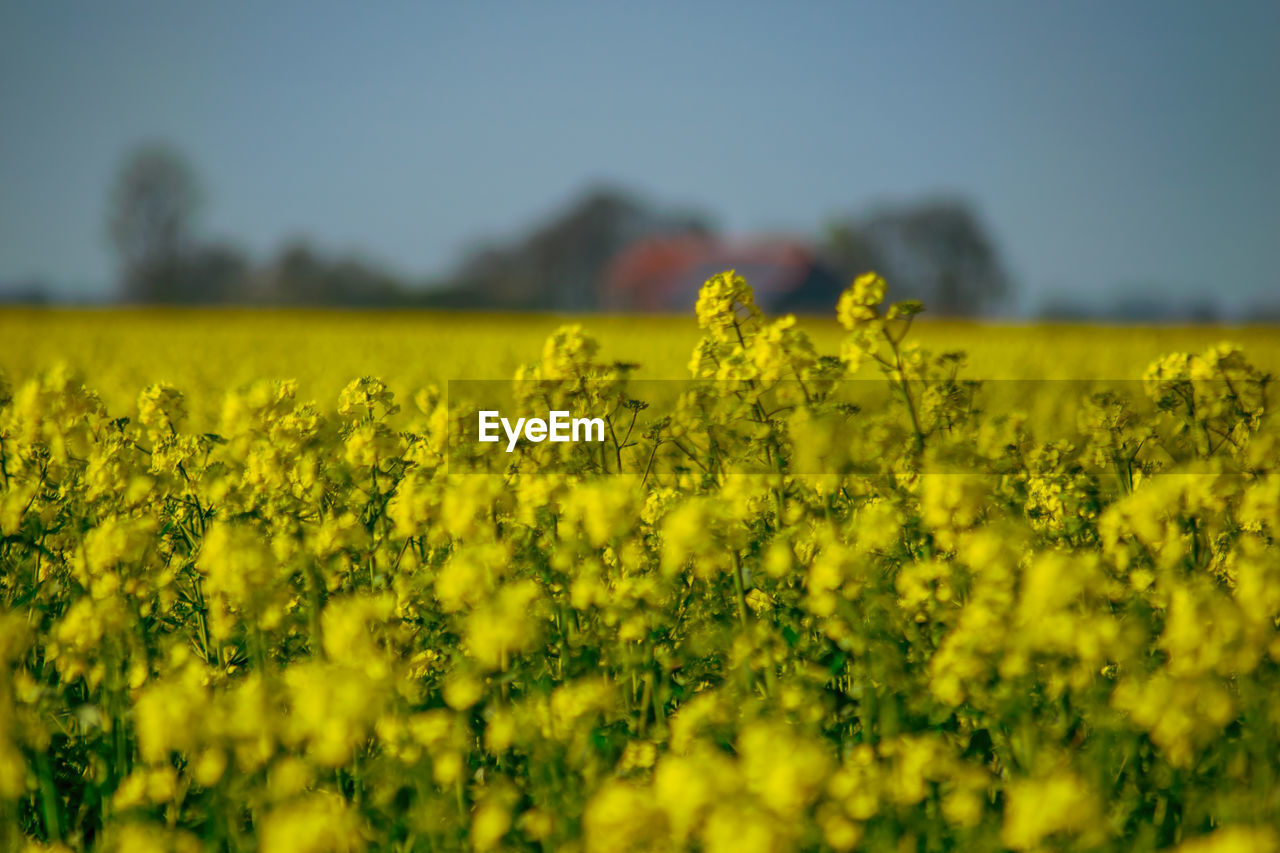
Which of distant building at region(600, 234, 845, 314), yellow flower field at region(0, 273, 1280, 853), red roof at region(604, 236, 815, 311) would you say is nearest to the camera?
yellow flower field at region(0, 273, 1280, 853)

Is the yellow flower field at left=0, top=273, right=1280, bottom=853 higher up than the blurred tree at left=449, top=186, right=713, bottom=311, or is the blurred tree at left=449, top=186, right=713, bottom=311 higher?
the blurred tree at left=449, top=186, right=713, bottom=311

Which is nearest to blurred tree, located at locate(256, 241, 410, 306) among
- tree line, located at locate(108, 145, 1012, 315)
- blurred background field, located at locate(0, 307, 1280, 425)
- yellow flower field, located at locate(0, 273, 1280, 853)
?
tree line, located at locate(108, 145, 1012, 315)

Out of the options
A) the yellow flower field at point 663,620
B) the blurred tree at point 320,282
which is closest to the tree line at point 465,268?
the blurred tree at point 320,282

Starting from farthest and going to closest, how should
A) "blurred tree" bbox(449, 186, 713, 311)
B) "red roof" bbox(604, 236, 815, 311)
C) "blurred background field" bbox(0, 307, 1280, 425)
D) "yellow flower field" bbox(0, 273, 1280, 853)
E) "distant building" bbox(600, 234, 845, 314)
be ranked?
"blurred tree" bbox(449, 186, 713, 311)
"red roof" bbox(604, 236, 815, 311)
"distant building" bbox(600, 234, 845, 314)
"blurred background field" bbox(0, 307, 1280, 425)
"yellow flower field" bbox(0, 273, 1280, 853)

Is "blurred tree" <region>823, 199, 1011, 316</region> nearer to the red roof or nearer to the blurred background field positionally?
the red roof

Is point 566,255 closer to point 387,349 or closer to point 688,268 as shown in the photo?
point 688,268

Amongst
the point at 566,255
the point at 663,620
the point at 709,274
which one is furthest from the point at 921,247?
the point at 663,620

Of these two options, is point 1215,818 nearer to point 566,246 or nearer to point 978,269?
point 978,269

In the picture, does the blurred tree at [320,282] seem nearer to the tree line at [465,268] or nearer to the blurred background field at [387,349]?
the tree line at [465,268]
